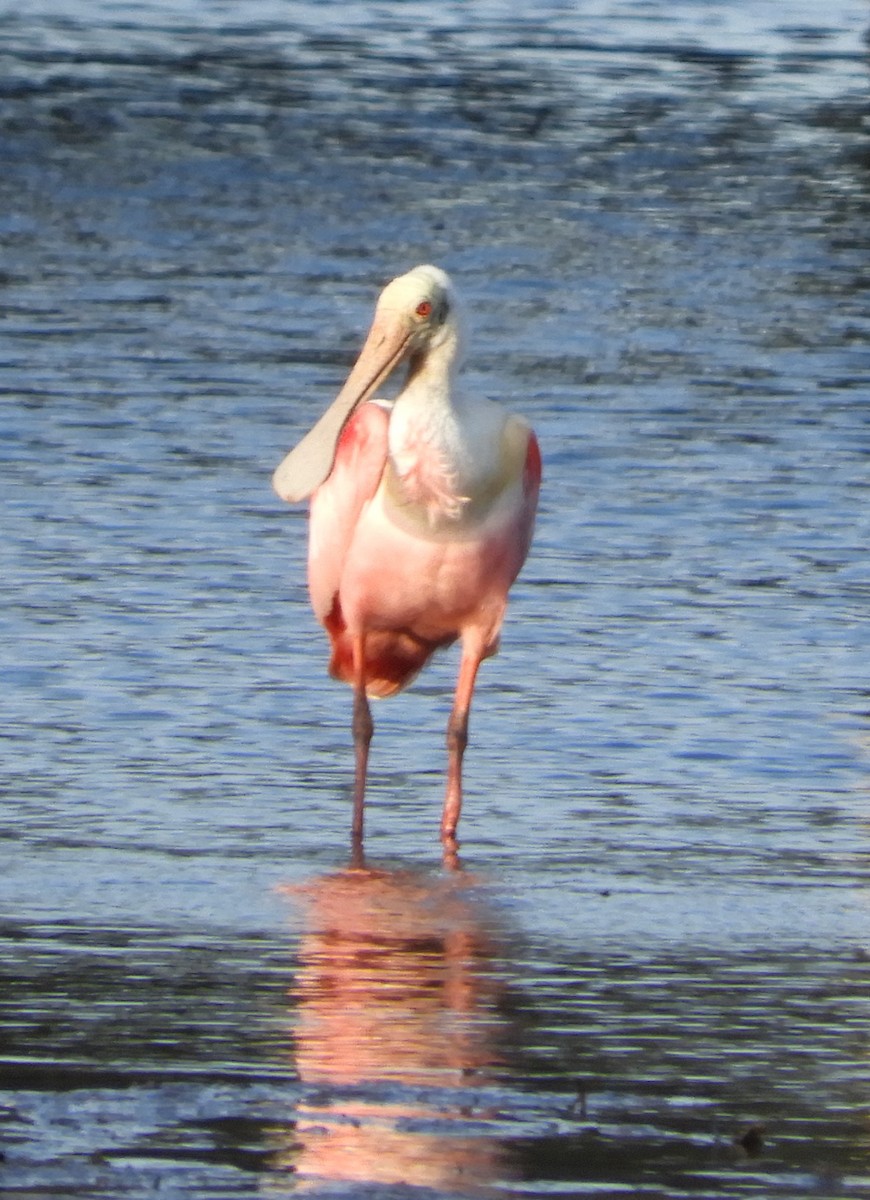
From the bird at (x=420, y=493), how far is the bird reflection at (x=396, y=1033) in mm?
944

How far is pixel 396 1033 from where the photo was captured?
536 cm

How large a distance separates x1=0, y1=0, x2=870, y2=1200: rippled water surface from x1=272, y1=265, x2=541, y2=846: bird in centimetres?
40

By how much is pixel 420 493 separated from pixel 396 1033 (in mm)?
2566

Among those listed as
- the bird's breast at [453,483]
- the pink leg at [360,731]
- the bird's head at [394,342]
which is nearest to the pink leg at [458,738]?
the pink leg at [360,731]

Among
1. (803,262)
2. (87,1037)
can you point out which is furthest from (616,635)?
(803,262)

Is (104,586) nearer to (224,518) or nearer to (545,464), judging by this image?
(224,518)

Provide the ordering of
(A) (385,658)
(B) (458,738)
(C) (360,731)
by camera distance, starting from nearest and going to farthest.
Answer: (B) (458,738)
(C) (360,731)
(A) (385,658)

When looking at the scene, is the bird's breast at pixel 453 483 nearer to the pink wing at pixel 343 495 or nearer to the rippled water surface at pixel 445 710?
the pink wing at pixel 343 495

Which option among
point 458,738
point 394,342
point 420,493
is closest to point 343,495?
point 420,493

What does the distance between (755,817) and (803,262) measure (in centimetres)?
1031

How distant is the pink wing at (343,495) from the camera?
782 centimetres

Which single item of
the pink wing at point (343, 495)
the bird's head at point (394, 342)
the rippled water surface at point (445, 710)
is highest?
the bird's head at point (394, 342)

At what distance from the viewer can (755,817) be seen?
24.4 feet

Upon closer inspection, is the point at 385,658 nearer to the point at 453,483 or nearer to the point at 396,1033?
the point at 453,483
